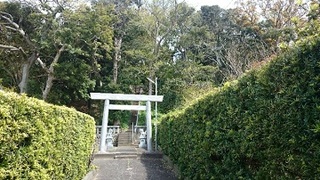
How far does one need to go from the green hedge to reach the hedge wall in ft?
7.45

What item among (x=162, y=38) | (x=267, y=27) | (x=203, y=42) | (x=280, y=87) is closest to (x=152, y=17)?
(x=162, y=38)

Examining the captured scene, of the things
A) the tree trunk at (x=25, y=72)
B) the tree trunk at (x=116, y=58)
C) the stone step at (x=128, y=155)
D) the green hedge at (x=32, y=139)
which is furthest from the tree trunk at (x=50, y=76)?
the green hedge at (x=32, y=139)

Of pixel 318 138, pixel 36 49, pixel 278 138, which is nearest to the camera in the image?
pixel 318 138

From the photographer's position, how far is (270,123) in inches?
101

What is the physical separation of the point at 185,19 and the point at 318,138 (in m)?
22.8

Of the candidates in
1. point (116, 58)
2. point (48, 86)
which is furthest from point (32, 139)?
point (116, 58)

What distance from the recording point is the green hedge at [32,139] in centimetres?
236

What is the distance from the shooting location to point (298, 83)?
2219 mm

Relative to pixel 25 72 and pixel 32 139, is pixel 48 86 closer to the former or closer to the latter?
pixel 25 72

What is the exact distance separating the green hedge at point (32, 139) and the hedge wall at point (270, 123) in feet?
7.45

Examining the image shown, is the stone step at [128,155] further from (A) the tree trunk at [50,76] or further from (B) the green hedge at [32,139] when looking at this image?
(A) the tree trunk at [50,76]

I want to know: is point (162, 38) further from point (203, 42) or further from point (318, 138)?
point (318, 138)

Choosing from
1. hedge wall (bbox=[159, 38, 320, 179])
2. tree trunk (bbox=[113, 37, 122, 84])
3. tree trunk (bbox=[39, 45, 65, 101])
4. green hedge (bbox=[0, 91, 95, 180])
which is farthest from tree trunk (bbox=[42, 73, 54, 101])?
hedge wall (bbox=[159, 38, 320, 179])

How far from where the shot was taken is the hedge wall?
2066mm
